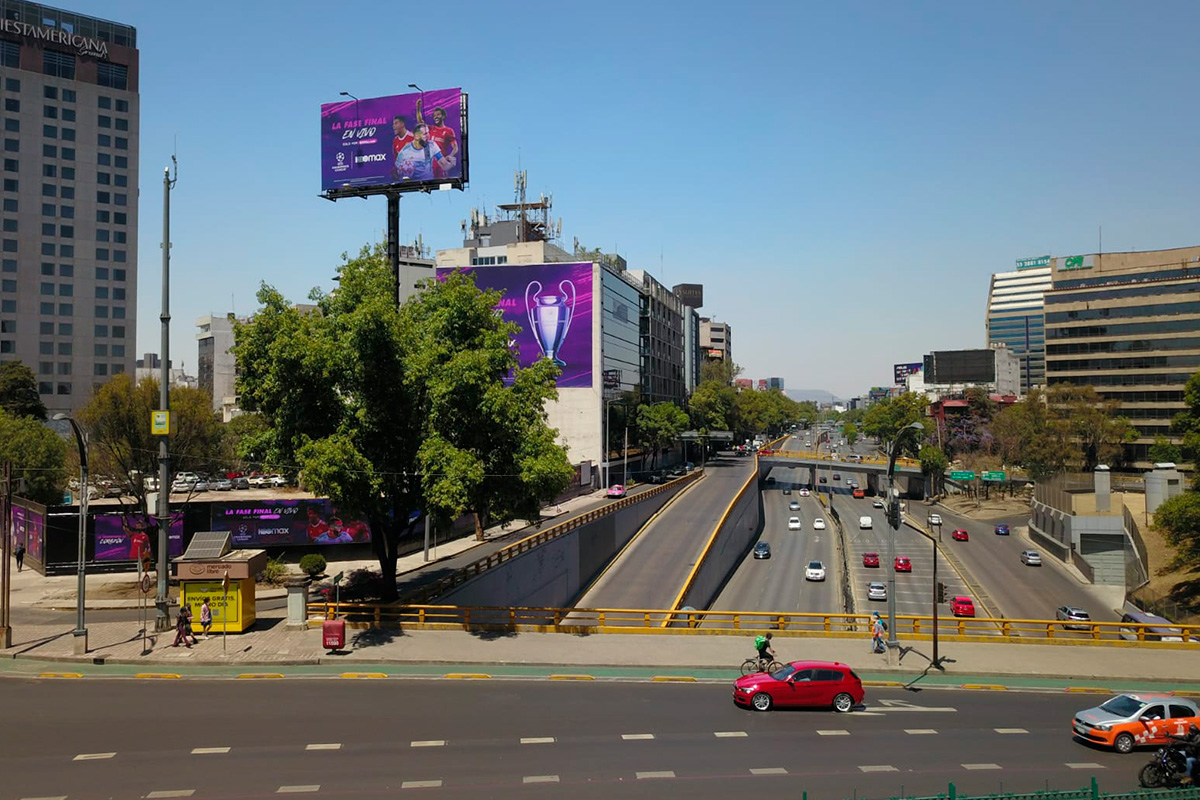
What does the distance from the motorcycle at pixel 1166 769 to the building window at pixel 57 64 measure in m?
132

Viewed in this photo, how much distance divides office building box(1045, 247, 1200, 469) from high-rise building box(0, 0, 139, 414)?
438 feet

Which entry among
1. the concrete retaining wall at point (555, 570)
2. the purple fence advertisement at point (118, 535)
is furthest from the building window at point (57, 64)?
the concrete retaining wall at point (555, 570)

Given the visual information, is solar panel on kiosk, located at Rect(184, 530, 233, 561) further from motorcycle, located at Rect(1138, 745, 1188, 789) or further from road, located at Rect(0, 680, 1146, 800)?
motorcycle, located at Rect(1138, 745, 1188, 789)

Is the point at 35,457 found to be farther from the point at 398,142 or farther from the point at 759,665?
the point at 759,665

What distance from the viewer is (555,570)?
49125 millimetres

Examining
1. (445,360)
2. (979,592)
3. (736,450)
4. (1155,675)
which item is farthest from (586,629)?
(736,450)

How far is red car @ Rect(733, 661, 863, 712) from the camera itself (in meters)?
21.6

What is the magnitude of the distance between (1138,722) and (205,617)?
26863mm

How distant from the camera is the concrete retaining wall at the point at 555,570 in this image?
38000mm

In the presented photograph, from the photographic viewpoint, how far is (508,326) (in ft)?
105

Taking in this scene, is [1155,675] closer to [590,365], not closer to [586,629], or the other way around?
[586,629]

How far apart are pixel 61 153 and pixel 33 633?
101 meters

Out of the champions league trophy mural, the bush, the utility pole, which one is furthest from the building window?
the utility pole

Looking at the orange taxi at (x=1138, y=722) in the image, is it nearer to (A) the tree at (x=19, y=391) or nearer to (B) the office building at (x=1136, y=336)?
(A) the tree at (x=19, y=391)
